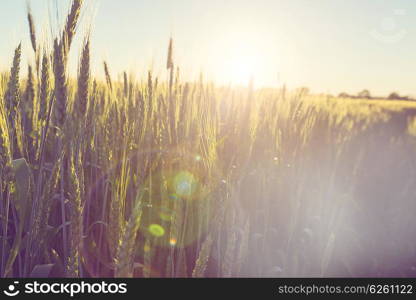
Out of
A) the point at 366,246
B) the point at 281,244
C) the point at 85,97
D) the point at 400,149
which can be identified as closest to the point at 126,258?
the point at 85,97

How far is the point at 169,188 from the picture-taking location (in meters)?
1.31

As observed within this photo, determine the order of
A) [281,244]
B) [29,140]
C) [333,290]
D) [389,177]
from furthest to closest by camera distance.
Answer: [389,177] → [281,244] → [29,140] → [333,290]

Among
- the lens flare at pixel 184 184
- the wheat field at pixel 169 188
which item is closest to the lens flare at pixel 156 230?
the wheat field at pixel 169 188

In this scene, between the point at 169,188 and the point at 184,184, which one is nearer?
the point at 184,184

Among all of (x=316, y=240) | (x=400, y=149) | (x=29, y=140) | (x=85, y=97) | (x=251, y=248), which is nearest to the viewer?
(x=85, y=97)

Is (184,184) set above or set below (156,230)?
above

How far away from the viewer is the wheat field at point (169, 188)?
0.88 metres

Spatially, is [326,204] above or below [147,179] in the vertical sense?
below

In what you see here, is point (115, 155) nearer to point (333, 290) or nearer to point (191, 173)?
point (191, 173)

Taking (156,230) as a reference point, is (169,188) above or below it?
above

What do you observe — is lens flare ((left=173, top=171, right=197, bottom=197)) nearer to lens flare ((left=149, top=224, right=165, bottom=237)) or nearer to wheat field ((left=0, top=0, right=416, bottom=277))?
wheat field ((left=0, top=0, right=416, bottom=277))

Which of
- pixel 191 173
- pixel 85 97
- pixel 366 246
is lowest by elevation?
pixel 366 246

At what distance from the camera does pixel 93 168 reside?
163 centimetres

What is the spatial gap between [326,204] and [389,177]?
1.52m
